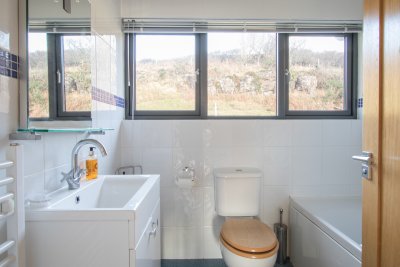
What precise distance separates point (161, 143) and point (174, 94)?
1.50 feet

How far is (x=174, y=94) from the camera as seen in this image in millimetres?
2258

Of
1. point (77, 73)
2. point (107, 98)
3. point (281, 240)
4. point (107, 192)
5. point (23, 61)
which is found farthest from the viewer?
point (281, 240)

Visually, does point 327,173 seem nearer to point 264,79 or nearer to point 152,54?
point 264,79

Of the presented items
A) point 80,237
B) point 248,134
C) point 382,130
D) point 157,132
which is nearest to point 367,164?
point 382,130

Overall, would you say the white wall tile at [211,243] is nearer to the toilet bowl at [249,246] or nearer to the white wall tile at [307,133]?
the toilet bowl at [249,246]

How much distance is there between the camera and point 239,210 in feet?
6.38

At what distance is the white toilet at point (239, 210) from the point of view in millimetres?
1556

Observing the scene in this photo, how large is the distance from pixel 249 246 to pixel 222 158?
31.0 inches

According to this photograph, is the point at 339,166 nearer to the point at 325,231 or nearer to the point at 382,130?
the point at 325,231

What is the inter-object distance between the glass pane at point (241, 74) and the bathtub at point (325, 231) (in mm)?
857

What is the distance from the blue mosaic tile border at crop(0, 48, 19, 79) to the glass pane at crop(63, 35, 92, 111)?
310 millimetres

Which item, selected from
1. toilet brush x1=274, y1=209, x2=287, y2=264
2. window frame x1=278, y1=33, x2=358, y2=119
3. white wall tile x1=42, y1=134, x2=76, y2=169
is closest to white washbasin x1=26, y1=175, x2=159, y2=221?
white wall tile x1=42, y1=134, x2=76, y2=169

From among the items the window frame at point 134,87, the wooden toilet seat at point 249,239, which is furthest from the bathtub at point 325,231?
the window frame at point 134,87

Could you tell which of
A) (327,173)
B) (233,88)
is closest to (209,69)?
(233,88)
